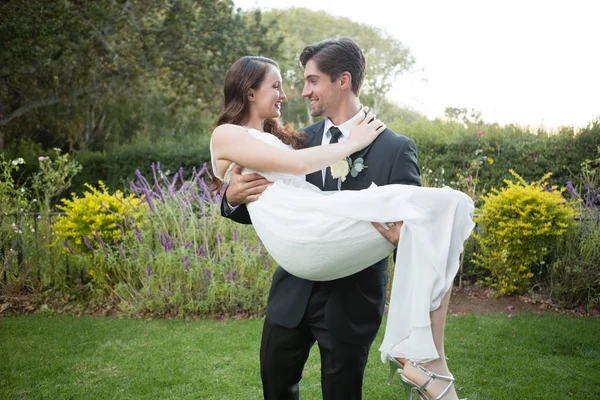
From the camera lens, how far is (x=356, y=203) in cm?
201

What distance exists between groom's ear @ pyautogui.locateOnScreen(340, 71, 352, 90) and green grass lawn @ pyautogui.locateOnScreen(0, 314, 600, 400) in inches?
102

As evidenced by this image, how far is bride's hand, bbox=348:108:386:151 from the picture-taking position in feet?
7.29

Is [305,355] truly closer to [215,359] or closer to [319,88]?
[319,88]

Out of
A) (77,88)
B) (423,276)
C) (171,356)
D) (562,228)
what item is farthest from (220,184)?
(77,88)

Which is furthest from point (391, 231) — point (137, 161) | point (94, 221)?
point (137, 161)

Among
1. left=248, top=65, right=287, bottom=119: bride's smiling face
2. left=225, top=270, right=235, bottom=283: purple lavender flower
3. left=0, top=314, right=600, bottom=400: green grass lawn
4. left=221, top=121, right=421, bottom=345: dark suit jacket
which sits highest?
left=248, top=65, right=287, bottom=119: bride's smiling face

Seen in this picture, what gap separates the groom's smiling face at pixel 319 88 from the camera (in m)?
2.39

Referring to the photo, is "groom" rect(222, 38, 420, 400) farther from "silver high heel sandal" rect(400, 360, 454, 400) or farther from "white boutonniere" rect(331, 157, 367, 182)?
"silver high heel sandal" rect(400, 360, 454, 400)

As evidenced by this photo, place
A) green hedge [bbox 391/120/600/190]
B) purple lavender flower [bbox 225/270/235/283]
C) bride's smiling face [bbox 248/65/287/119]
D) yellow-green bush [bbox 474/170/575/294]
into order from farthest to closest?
green hedge [bbox 391/120/600/190], yellow-green bush [bbox 474/170/575/294], purple lavender flower [bbox 225/270/235/283], bride's smiling face [bbox 248/65/287/119]

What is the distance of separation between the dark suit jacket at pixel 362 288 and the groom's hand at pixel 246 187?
14.4 inches

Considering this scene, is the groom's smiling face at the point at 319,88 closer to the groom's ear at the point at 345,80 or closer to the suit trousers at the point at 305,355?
the groom's ear at the point at 345,80

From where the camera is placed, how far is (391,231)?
2002 millimetres

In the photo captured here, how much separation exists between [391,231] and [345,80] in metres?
0.79

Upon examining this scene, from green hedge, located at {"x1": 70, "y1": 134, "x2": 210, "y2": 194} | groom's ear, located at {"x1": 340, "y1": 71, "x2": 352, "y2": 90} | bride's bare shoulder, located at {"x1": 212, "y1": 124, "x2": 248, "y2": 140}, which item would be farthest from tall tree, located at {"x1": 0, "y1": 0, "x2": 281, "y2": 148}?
groom's ear, located at {"x1": 340, "y1": 71, "x2": 352, "y2": 90}
